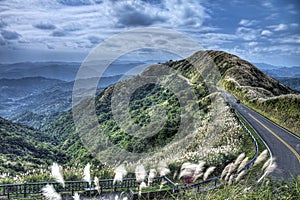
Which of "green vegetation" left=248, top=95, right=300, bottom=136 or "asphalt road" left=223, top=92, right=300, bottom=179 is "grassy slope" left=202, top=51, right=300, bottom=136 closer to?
"green vegetation" left=248, top=95, right=300, bottom=136

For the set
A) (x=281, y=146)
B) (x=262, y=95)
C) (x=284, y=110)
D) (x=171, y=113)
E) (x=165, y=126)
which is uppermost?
(x=262, y=95)

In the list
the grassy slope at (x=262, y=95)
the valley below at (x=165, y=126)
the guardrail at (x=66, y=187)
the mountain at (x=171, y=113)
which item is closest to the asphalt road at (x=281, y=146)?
the valley below at (x=165, y=126)

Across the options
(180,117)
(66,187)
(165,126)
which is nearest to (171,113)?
(180,117)

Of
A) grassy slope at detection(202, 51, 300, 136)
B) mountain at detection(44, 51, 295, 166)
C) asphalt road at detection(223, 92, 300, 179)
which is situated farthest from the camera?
grassy slope at detection(202, 51, 300, 136)

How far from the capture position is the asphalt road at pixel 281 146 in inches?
567

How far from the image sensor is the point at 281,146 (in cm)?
1980

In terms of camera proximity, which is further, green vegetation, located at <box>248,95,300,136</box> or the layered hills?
green vegetation, located at <box>248,95,300,136</box>

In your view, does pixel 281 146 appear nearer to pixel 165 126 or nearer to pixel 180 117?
pixel 165 126

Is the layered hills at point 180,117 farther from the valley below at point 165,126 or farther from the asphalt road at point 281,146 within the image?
the asphalt road at point 281,146

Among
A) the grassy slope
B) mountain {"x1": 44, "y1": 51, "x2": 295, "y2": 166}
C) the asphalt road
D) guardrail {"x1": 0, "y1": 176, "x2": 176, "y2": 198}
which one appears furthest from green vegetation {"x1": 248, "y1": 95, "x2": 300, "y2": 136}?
guardrail {"x1": 0, "y1": 176, "x2": 176, "y2": 198}

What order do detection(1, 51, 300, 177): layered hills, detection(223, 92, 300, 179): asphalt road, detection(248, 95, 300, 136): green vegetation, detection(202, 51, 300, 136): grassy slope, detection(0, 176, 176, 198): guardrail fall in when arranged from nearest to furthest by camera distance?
detection(0, 176, 176, 198): guardrail, detection(223, 92, 300, 179): asphalt road, detection(1, 51, 300, 177): layered hills, detection(248, 95, 300, 136): green vegetation, detection(202, 51, 300, 136): grassy slope

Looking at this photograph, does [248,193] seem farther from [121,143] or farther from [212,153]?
[121,143]

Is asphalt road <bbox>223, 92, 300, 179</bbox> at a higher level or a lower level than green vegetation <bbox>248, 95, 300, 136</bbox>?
lower

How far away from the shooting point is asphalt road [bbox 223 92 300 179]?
1440cm
